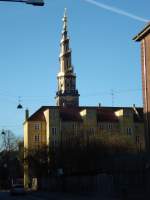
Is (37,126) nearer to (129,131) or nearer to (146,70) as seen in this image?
(129,131)

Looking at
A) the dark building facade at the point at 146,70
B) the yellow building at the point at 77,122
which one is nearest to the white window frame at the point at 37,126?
the yellow building at the point at 77,122

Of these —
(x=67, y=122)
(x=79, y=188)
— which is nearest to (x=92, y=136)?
(x=79, y=188)

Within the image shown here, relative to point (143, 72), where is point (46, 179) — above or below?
below

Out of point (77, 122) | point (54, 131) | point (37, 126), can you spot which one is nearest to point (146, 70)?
point (54, 131)

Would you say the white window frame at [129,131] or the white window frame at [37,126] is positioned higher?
the white window frame at [37,126]

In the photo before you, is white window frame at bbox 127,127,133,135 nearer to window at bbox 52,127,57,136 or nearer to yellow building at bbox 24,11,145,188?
yellow building at bbox 24,11,145,188

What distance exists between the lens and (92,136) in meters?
95.8

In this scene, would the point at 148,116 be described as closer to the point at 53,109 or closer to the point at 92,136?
the point at 92,136

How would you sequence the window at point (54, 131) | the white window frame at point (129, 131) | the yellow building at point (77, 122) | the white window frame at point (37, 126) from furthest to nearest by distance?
the white window frame at point (37, 126) → the white window frame at point (129, 131) → the yellow building at point (77, 122) → the window at point (54, 131)

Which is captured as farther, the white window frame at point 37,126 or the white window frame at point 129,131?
the white window frame at point 37,126

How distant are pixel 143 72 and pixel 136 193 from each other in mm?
17539

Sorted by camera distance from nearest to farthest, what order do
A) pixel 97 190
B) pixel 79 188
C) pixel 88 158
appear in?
pixel 97 190
pixel 79 188
pixel 88 158

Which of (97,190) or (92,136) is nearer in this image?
(97,190)

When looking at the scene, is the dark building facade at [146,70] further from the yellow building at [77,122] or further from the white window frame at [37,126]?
the white window frame at [37,126]
